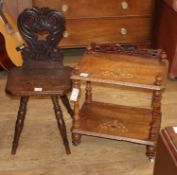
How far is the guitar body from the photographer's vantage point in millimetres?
2934

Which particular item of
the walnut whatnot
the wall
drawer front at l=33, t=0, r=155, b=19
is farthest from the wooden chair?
the wall

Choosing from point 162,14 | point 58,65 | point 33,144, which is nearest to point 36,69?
point 58,65

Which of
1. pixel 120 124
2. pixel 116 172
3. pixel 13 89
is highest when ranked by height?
pixel 13 89

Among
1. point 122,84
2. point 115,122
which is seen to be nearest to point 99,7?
point 115,122

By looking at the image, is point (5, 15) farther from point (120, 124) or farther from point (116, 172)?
point (116, 172)

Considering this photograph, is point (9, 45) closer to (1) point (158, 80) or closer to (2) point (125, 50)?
(2) point (125, 50)

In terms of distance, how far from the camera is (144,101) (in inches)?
110

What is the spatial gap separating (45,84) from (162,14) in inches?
62.5

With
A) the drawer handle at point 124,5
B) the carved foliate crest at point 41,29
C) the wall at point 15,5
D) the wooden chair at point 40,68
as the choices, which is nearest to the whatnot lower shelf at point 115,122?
the wooden chair at point 40,68

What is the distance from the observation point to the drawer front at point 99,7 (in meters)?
3.03

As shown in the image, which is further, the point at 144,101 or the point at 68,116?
the point at 144,101

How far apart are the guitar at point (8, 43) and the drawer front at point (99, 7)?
28 centimetres

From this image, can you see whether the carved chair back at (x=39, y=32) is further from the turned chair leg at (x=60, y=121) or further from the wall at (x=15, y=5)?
the wall at (x=15, y=5)

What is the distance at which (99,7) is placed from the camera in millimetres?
3074
